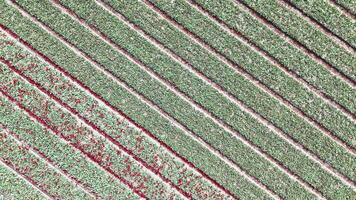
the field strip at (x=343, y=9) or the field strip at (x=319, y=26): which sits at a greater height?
the field strip at (x=343, y=9)

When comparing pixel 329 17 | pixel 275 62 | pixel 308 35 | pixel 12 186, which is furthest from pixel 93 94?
pixel 329 17

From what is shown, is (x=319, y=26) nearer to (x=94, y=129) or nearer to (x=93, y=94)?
(x=93, y=94)

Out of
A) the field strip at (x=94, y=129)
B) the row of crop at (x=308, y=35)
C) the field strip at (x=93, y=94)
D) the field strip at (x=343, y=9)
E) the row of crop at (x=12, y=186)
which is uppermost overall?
the field strip at (x=343, y=9)

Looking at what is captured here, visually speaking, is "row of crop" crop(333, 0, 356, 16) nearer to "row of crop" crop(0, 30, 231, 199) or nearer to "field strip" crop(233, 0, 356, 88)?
"field strip" crop(233, 0, 356, 88)

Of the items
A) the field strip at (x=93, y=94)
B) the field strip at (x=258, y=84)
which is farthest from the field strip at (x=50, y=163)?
the field strip at (x=258, y=84)

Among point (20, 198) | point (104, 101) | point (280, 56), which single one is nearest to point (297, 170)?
point (280, 56)

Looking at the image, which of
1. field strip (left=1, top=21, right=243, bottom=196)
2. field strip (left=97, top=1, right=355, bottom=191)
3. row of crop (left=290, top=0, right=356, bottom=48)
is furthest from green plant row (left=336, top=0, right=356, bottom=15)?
field strip (left=1, top=21, right=243, bottom=196)

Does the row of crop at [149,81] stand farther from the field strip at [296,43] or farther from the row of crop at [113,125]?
the field strip at [296,43]
